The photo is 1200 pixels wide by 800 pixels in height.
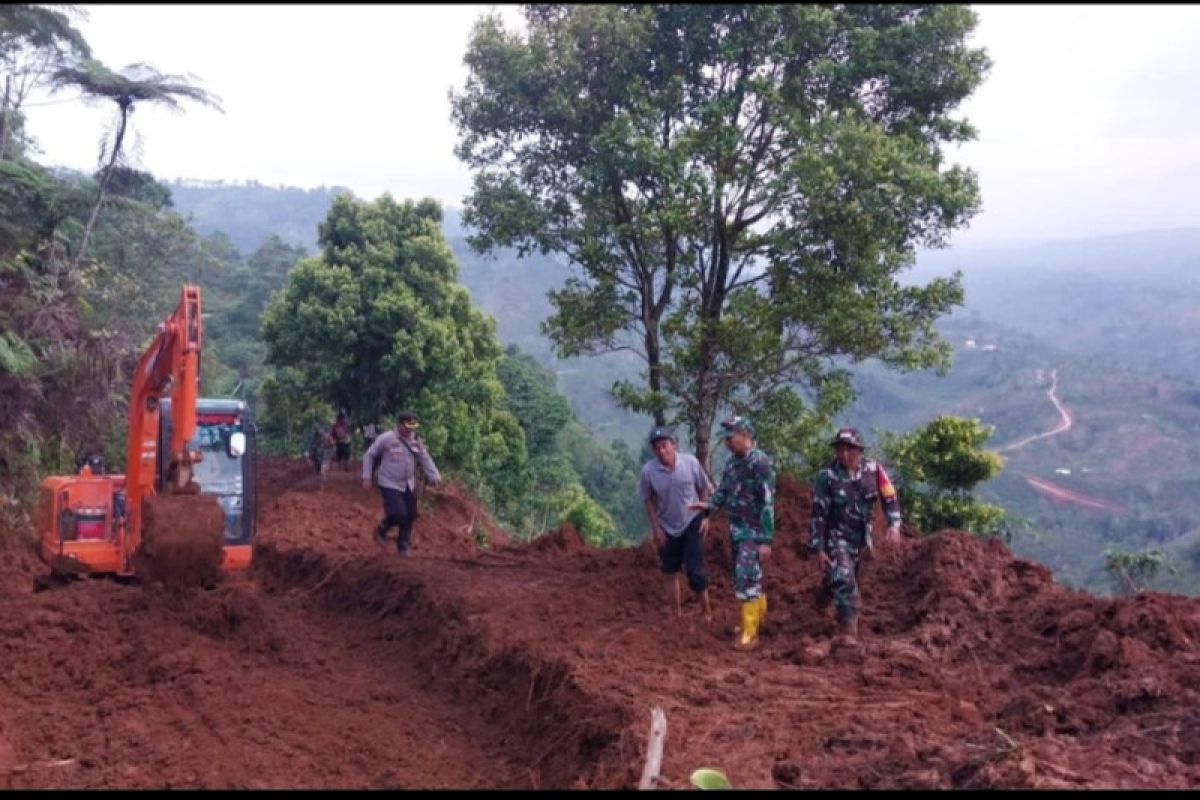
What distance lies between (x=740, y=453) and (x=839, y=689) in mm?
2208

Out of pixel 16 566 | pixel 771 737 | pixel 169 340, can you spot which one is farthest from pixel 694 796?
pixel 16 566

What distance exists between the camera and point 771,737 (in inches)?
229

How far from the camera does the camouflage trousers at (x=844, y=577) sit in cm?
785

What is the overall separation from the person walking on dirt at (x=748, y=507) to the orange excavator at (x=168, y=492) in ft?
15.3

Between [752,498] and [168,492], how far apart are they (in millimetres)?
5330

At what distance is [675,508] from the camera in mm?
8781

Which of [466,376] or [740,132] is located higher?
[740,132]

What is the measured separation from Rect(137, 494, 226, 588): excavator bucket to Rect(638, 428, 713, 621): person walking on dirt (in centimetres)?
396

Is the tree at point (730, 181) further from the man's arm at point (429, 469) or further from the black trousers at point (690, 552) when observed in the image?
the black trousers at point (690, 552)

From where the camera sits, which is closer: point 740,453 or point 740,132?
point 740,453

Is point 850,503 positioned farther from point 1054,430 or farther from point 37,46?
point 1054,430

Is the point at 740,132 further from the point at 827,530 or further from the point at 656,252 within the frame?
the point at 827,530

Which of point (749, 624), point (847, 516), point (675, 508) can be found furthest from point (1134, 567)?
point (675, 508)

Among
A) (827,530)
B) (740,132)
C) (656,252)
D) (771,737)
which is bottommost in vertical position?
(771,737)
